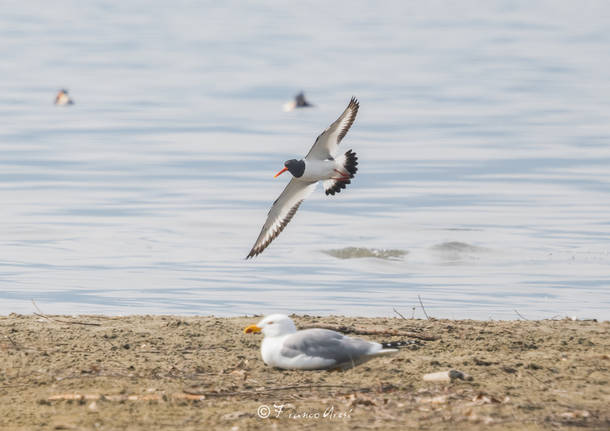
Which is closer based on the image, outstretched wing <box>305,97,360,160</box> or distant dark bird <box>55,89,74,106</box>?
outstretched wing <box>305,97,360,160</box>

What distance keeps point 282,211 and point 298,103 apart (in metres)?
28.4

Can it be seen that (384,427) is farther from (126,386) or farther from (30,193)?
(30,193)

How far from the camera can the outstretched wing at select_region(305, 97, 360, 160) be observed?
46.5 ft

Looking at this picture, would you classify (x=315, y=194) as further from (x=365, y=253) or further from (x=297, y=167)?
(x=297, y=167)

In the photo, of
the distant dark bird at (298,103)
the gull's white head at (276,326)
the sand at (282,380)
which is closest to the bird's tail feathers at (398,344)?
the sand at (282,380)

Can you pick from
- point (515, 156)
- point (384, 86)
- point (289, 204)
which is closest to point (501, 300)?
point (289, 204)

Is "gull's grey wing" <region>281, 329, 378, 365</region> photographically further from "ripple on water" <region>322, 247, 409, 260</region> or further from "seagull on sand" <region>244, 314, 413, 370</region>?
"ripple on water" <region>322, 247, 409, 260</region>

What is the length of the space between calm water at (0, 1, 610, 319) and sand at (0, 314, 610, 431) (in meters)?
3.25

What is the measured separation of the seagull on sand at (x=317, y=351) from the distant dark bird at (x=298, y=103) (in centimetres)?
3405

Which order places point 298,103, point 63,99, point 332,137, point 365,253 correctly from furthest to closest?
point 63,99 < point 298,103 < point 365,253 < point 332,137

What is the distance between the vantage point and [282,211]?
15.5 meters

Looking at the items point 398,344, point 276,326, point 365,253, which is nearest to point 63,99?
point 365,253

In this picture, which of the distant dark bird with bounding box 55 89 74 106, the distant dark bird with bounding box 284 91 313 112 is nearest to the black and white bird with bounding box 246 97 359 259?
the distant dark bird with bounding box 284 91 313 112

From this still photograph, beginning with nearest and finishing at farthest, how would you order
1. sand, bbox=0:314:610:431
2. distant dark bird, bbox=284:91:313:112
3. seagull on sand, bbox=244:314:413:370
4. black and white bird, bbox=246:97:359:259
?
sand, bbox=0:314:610:431
seagull on sand, bbox=244:314:413:370
black and white bird, bbox=246:97:359:259
distant dark bird, bbox=284:91:313:112
